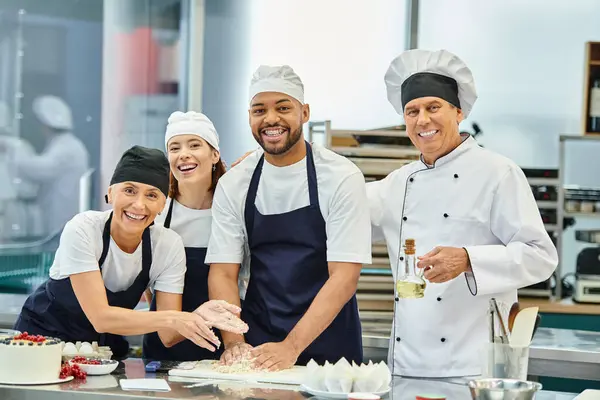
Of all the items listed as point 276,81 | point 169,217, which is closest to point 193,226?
point 169,217

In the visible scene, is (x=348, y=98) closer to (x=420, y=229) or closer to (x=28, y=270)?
(x=28, y=270)

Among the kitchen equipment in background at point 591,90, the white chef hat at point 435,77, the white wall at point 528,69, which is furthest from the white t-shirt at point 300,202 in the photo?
the white wall at point 528,69

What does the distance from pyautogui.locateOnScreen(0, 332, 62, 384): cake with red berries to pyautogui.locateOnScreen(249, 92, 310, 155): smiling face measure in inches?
36.8

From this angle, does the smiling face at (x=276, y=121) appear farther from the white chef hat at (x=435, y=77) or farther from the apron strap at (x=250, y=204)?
the white chef hat at (x=435, y=77)

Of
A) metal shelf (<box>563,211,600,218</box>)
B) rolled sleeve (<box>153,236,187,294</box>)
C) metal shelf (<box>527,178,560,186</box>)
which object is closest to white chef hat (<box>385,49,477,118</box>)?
rolled sleeve (<box>153,236,187,294</box>)

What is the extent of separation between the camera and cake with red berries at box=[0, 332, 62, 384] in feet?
7.97

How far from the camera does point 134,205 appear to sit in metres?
2.86

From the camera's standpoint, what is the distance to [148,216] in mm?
2895

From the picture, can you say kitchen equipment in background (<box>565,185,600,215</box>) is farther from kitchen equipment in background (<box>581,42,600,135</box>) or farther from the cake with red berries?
the cake with red berries

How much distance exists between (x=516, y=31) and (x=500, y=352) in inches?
156

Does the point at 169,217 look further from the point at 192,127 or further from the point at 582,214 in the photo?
the point at 582,214

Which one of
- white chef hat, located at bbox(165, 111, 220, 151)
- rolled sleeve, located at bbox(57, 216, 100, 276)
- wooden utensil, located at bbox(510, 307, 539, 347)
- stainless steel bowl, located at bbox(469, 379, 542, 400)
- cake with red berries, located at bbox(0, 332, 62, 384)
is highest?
white chef hat, located at bbox(165, 111, 220, 151)

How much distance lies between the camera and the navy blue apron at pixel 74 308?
2.91m

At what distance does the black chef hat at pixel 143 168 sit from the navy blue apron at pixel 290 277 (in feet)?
1.00
